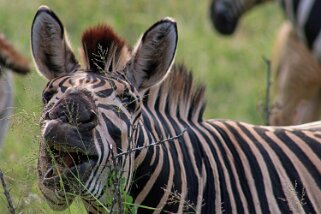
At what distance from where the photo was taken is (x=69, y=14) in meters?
14.4

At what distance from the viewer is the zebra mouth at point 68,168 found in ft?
17.0

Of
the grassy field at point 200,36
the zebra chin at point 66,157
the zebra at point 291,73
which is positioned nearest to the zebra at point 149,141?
the zebra chin at point 66,157

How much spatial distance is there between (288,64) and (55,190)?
21.3 ft

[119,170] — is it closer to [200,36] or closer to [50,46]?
[50,46]

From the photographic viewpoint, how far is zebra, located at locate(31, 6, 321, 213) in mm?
5219

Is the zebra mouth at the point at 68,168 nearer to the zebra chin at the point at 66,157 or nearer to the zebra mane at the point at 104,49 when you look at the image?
the zebra chin at the point at 66,157

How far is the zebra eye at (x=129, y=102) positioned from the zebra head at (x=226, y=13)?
6.61 metres

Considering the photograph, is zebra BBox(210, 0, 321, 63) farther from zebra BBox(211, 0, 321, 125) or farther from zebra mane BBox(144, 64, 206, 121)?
zebra mane BBox(144, 64, 206, 121)

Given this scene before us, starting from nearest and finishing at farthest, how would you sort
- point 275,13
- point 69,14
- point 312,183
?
1. point 312,183
2. point 69,14
3. point 275,13

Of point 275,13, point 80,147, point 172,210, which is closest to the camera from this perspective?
point 80,147

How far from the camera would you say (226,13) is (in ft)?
39.5

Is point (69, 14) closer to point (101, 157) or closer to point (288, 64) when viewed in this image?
point (288, 64)

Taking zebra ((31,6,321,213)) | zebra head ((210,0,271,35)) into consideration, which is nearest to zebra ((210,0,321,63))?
zebra head ((210,0,271,35))

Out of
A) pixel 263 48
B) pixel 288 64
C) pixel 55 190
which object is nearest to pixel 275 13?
pixel 263 48
